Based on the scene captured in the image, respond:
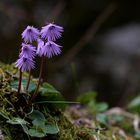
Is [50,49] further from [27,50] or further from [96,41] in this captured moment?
[96,41]

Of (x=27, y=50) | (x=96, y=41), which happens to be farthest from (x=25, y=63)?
(x=96, y=41)

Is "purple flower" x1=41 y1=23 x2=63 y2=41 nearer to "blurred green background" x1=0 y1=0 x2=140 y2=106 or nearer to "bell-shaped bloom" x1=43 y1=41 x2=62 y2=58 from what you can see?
"bell-shaped bloom" x1=43 y1=41 x2=62 y2=58

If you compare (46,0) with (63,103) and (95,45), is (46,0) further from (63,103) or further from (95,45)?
(63,103)

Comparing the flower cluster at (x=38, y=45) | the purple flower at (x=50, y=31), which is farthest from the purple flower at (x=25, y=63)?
the purple flower at (x=50, y=31)

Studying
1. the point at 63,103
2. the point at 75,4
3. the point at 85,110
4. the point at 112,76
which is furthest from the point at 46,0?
the point at 63,103

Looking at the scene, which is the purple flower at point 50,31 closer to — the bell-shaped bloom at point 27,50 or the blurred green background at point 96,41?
the bell-shaped bloom at point 27,50

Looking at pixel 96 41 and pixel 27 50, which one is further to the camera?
pixel 96 41

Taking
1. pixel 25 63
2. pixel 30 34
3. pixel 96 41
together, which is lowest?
pixel 25 63

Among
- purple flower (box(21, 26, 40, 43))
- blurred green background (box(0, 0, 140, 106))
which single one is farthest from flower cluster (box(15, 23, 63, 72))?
blurred green background (box(0, 0, 140, 106))
